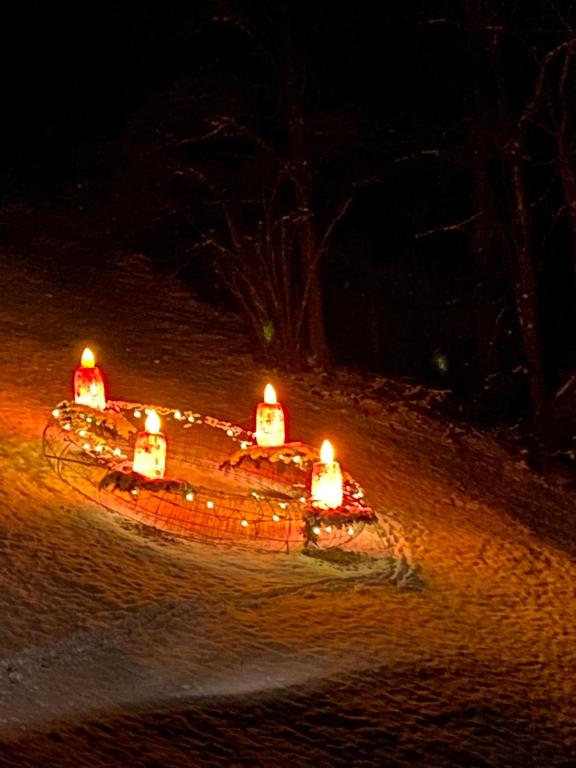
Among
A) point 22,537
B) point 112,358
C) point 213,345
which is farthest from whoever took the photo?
point 213,345

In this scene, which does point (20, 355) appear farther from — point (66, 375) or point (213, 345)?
point (213, 345)

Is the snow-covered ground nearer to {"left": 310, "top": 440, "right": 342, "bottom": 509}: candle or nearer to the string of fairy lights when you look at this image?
the string of fairy lights

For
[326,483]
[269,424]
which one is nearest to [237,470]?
[269,424]

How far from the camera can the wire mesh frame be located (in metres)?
7.00

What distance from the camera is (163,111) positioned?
13.9 meters

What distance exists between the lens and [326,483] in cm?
702

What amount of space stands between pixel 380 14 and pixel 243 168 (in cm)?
240

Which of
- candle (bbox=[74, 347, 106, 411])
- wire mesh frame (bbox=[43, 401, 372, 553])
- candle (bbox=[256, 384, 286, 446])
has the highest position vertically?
candle (bbox=[74, 347, 106, 411])

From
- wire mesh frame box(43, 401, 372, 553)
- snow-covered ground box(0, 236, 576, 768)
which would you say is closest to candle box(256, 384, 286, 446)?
wire mesh frame box(43, 401, 372, 553)

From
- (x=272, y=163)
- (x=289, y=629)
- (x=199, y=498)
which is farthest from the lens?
(x=272, y=163)

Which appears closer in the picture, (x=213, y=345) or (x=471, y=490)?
(x=471, y=490)

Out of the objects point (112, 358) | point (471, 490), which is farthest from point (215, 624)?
point (112, 358)

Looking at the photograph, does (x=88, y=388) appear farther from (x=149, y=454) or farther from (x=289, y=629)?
(x=289, y=629)

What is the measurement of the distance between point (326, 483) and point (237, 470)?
3.97ft
